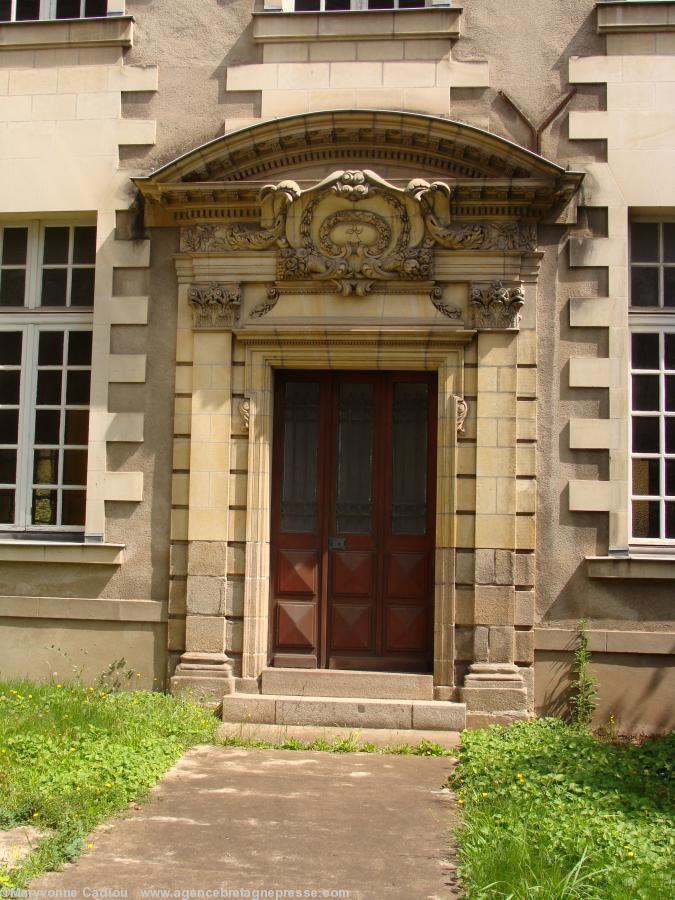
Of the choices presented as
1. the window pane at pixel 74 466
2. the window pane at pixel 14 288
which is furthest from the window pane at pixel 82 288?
the window pane at pixel 74 466

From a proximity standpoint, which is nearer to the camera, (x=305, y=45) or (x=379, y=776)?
(x=379, y=776)

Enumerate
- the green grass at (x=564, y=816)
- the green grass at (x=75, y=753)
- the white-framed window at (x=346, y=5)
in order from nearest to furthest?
the green grass at (x=564, y=816), the green grass at (x=75, y=753), the white-framed window at (x=346, y=5)

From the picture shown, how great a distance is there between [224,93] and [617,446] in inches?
176

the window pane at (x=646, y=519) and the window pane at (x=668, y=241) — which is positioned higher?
the window pane at (x=668, y=241)

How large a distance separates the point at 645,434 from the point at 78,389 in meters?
4.87

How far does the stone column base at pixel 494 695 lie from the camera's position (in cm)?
789

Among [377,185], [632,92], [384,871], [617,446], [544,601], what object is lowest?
[384,871]

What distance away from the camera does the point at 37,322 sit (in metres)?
8.94

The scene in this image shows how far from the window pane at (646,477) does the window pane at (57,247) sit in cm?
528

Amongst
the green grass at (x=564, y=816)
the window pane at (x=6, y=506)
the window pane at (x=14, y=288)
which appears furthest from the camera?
the window pane at (x=14, y=288)

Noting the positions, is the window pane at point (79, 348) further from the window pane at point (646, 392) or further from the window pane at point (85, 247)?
the window pane at point (646, 392)

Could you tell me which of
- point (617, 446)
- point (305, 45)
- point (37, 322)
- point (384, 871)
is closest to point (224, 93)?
point (305, 45)

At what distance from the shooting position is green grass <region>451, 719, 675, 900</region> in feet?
14.6

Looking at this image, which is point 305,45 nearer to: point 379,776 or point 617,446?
point 617,446
